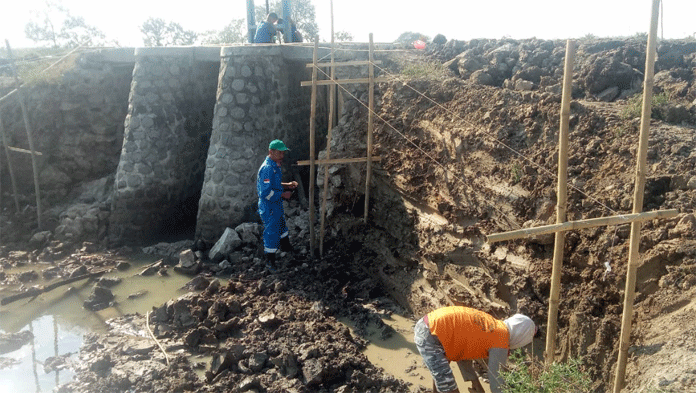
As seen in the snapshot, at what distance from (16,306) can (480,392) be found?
246 inches

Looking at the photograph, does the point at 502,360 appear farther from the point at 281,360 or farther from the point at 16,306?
the point at 16,306

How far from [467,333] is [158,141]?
7183 mm

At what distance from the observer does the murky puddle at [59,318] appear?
5.81 meters

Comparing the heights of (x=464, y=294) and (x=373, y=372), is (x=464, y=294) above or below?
above

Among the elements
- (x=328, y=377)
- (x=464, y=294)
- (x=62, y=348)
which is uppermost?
(x=464, y=294)

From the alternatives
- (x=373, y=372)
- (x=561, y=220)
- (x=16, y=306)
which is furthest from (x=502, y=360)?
(x=16, y=306)

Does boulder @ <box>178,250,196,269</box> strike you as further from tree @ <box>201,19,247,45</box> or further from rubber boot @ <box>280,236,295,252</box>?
tree @ <box>201,19,247,45</box>

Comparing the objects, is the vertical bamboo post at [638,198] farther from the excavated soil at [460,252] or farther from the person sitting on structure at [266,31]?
the person sitting on structure at [266,31]

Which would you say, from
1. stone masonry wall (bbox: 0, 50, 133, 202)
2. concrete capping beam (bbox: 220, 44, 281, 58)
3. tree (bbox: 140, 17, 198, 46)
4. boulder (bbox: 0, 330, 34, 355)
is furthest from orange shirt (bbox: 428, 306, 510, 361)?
tree (bbox: 140, 17, 198, 46)

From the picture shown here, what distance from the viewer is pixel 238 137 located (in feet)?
29.3

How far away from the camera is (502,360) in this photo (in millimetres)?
4031

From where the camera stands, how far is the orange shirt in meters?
4.05

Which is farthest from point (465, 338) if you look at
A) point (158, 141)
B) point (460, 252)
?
point (158, 141)

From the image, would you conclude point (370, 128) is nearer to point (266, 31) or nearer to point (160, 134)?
point (160, 134)
